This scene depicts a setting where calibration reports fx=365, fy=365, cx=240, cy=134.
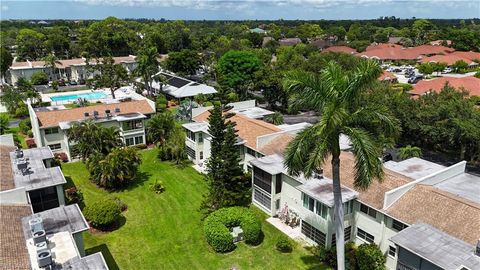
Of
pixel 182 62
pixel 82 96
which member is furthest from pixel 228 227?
pixel 182 62

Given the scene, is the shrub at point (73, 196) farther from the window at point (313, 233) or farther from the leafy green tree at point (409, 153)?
the leafy green tree at point (409, 153)

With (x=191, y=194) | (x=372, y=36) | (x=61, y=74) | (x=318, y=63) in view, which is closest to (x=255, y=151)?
(x=191, y=194)

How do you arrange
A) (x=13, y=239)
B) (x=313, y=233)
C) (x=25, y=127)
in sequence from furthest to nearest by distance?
(x=25, y=127)
(x=313, y=233)
(x=13, y=239)

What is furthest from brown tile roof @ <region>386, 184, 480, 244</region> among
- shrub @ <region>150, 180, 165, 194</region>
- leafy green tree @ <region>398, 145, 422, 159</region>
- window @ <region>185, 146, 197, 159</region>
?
window @ <region>185, 146, 197, 159</region>

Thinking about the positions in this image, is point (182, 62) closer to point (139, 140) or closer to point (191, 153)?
point (139, 140)

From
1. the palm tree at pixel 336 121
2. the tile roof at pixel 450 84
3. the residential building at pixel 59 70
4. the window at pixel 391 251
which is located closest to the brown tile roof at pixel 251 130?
→ the window at pixel 391 251

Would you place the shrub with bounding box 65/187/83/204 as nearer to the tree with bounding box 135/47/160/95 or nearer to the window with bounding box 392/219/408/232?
the window with bounding box 392/219/408/232
